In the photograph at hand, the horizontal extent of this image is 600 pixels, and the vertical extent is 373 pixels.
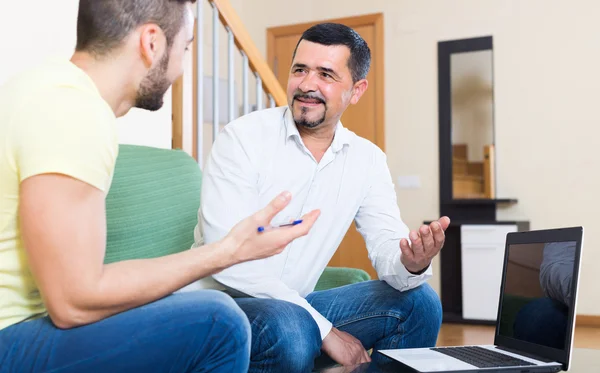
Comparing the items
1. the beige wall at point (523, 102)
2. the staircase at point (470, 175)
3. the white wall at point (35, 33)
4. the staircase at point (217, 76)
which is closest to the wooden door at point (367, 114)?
the beige wall at point (523, 102)

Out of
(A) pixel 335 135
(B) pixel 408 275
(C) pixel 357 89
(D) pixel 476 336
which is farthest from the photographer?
(D) pixel 476 336

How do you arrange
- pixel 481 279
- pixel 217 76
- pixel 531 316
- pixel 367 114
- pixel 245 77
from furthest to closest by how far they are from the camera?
pixel 367 114 < pixel 481 279 < pixel 245 77 < pixel 217 76 < pixel 531 316

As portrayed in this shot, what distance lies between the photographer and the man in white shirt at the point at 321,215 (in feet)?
4.83

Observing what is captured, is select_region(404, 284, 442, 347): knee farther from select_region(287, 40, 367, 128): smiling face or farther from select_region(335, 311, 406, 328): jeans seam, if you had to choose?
select_region(287, 40, 367, 128): smiling face

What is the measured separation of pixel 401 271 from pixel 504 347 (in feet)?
0.99

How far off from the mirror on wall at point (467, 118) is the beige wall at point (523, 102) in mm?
63

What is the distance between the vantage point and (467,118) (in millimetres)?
4547

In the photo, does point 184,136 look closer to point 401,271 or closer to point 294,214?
point 294,214

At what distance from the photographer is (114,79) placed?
1022mm

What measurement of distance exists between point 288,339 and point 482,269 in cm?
310

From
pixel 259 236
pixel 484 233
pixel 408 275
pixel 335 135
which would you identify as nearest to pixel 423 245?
pixel 408 275

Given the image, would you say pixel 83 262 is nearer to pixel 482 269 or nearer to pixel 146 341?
pixel 146 341

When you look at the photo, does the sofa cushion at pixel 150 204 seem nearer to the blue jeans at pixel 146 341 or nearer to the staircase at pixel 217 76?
the staircase at pixel 217 76

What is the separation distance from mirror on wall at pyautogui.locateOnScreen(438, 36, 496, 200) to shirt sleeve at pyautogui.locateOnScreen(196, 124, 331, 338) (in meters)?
3.10
